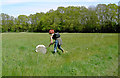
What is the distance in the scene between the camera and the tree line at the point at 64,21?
386 centimetres

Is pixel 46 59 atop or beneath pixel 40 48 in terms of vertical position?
beneath

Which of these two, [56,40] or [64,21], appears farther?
[56,40]

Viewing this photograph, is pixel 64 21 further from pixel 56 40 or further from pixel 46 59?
pixel 46 59

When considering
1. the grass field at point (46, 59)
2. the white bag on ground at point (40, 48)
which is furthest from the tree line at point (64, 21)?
the white bag on ground at point (40, 48)

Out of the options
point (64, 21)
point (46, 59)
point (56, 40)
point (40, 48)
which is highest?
point (64, 21)

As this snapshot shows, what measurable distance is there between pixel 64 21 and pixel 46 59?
5.46ft

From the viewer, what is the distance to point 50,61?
14.7ft

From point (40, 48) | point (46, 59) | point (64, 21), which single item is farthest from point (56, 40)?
point (64, 21)

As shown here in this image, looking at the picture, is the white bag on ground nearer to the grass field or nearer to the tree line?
the grass field

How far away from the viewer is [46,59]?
4.51 meters

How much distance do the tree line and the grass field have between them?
9.1 inches

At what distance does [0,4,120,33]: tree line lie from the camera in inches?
152

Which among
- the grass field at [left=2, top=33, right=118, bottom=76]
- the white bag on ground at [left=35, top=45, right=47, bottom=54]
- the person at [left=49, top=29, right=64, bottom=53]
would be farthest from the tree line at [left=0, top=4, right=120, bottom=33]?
the white bag on ground at [left=35, top=45, right=47, bottom=54]

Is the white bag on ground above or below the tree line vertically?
below
